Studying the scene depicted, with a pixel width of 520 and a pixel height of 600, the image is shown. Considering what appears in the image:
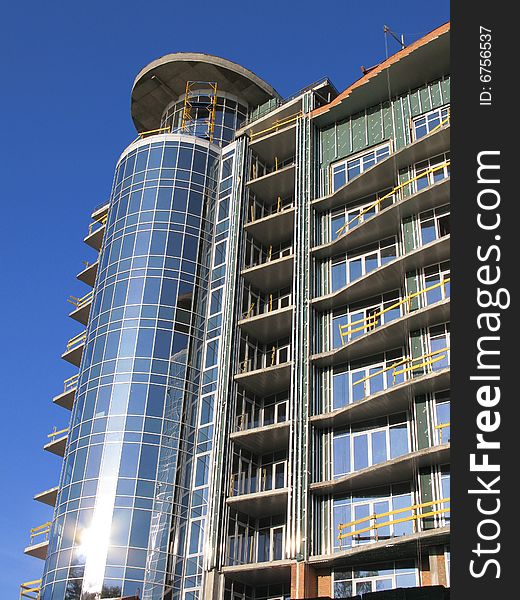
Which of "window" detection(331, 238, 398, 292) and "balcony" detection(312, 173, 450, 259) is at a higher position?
Result: "balcony" detection(312, 173, 450, 259)

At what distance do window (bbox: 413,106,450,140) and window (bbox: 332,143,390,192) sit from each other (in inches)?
69.5

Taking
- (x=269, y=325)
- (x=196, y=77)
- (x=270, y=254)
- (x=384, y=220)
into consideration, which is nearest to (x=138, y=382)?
(x=269, y=325)

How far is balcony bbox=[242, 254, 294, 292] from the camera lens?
3869 cm

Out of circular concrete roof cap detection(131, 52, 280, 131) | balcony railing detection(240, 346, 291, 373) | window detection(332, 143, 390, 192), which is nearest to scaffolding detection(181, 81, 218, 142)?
circular concrete roof cap detection(131, 52, 280, 131)

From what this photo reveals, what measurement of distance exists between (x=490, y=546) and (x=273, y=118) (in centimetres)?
3809

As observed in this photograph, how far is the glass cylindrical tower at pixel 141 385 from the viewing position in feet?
107

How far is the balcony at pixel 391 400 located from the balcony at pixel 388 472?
8.26ft

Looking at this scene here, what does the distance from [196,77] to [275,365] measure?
23797mm

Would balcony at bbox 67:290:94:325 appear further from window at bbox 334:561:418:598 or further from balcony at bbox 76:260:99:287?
window at bbox 334:561:418:598

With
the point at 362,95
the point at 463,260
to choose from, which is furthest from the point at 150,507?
the point at 463,260

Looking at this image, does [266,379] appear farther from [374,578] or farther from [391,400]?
[374,578]

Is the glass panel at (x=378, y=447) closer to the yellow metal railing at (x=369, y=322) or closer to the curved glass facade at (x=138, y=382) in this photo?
the yellow metal railing at (x=369, y=322)

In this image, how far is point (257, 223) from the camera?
40844 mm

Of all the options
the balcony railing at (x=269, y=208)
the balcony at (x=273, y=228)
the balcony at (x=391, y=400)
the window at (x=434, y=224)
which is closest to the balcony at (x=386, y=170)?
the balcony at (x=273, y=228)
